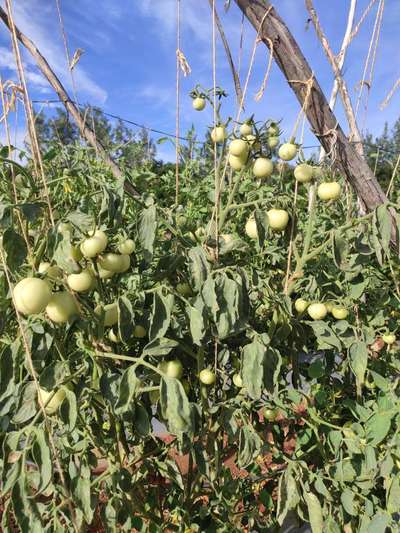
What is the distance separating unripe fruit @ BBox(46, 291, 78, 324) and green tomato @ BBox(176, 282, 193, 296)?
224 millimetres

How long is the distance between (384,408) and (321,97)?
711 mm

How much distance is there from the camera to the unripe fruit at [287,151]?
3.03ft

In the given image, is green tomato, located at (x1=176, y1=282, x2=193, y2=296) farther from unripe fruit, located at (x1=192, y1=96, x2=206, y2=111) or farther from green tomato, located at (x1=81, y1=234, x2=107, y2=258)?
unripe fruit, located at (x1=192, y1=96, x2=206, y2=111)

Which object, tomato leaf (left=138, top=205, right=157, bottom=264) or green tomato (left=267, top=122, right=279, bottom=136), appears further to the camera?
green tomato (left=267, top=122, right=279, bottom=136)

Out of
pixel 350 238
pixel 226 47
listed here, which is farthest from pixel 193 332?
pixel 226 47

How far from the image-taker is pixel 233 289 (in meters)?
0.74

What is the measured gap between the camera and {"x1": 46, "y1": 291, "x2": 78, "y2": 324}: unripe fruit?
713 millimetres

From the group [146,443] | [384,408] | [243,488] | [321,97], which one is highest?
[321,97]

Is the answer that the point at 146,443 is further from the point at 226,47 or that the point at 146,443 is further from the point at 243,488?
the point at 226,47

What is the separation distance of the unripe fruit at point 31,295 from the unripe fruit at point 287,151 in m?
0.56

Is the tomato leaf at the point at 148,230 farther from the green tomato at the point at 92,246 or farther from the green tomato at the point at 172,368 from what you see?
the green tomato at the point at 172,368

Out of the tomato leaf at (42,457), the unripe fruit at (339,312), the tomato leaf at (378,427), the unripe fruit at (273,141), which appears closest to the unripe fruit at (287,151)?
the unripe fruit at (273,141)

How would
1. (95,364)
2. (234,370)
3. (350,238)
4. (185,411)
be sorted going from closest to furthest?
(185,411)
(95,364)
(350,238)
(234,370)

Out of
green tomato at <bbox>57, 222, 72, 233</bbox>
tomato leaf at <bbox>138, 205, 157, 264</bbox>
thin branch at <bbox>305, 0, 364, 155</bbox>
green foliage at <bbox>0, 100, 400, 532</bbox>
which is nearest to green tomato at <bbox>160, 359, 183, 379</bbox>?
green foliage at <bbox>0, 100, 400, 532</bbox>
